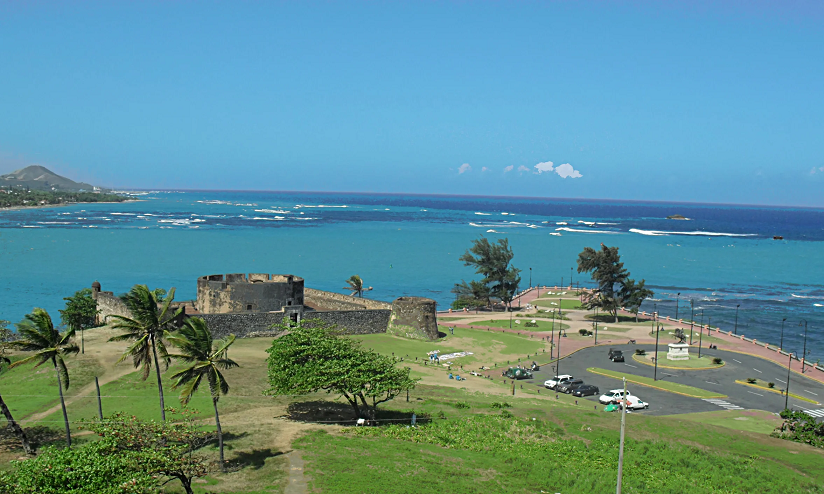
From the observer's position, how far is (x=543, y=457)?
33531 millimetres

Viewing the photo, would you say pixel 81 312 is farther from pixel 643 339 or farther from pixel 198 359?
pixel 643 339

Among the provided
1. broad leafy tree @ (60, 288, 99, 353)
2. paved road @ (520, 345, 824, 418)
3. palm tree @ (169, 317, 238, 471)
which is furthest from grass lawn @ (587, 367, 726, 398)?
broad leafy tree @ (60, 288, 99, 353)

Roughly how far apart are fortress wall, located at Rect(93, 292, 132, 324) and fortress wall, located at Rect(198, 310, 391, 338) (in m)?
10.8

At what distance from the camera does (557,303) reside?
102000mm

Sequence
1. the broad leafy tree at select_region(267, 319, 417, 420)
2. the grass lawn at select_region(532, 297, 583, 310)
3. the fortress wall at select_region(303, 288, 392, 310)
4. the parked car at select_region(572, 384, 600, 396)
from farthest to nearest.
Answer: the grass lawn at select_region(532, 297, 583, 310) < the fortress wall at select_region(303, 288, 392, 310) < the parked car at select_region(572, 384, 600, 396) < the broad leafy tree at select_region(267, 319, 417, 420)

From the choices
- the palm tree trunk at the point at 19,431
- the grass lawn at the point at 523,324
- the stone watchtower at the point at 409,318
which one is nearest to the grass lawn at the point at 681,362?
the grass lawn at the point at 523,324

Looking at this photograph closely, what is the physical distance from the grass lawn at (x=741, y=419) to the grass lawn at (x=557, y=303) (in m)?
49.6

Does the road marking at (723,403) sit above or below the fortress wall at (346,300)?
below

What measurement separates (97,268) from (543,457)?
117815 millimetres

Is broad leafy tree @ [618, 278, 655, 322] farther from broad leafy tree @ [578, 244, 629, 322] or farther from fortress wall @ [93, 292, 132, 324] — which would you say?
fortress wall @ [93, 292, 132, 324]

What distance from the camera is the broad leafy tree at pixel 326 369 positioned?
34.5 m

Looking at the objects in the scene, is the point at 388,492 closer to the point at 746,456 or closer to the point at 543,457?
the point at 543,457

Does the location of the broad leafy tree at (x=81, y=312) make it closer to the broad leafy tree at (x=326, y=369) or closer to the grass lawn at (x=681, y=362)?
the broad leafy tree at (x=326, y=369)

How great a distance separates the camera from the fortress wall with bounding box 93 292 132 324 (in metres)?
58.7
